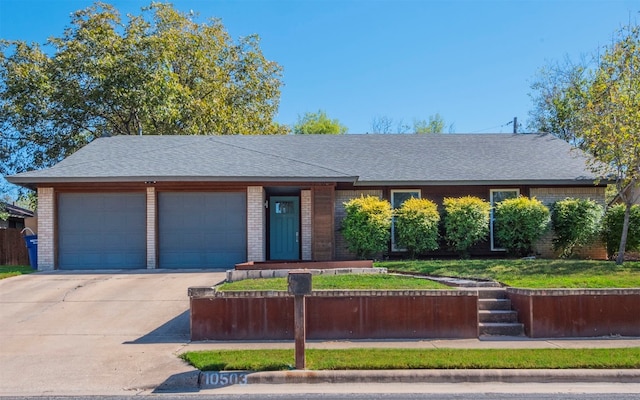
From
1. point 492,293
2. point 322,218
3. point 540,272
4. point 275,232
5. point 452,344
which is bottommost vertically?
point 452,344

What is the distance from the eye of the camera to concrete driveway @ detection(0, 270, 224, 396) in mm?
6977

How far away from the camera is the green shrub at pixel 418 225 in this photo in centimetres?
1582

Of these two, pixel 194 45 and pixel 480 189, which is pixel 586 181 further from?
pixel 194 45

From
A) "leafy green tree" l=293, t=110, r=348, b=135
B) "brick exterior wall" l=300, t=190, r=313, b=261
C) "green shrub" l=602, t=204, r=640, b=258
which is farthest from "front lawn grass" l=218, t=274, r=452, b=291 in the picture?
"leafy green tree" l=293, t=110, r=348, b=135

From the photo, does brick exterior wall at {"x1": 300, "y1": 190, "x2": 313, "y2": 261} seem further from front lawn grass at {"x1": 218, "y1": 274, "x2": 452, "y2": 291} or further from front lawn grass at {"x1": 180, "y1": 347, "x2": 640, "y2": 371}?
front lawn grass at {"x1": 180, "y1": 347, "x2": 640, "y2": 371}

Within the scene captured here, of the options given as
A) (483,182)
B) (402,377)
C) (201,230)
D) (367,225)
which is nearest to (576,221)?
(483,182)

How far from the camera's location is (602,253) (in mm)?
17781

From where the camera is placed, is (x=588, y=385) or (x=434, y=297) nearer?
(x=588, y=385)

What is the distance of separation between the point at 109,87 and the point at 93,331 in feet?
60.2

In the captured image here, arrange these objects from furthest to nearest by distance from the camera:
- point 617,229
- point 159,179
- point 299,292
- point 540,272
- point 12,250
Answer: point 12,250 → point 617,229 → point 159,179 → point 540,272 → point 299,292

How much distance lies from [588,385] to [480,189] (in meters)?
11.3

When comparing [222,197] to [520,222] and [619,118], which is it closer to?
[520,222]

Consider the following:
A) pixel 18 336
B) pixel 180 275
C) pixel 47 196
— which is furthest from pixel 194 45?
pixel 18 336

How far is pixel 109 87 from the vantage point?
82.6 ft
